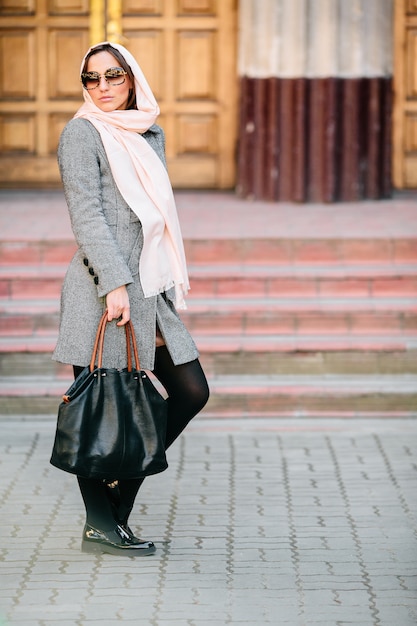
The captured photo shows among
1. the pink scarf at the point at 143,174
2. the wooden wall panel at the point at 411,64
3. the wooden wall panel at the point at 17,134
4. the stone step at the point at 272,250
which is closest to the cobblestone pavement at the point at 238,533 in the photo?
the pink scarf at the point at 143,174

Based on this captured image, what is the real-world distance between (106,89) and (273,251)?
12.5ft

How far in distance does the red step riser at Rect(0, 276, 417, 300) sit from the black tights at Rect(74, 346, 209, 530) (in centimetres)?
316

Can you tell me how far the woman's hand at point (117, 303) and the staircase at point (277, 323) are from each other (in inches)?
104

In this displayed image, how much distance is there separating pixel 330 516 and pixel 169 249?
4.74ft

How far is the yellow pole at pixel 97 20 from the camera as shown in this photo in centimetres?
1107

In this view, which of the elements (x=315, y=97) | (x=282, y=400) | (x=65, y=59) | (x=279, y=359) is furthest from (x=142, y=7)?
(x=282, y=400)

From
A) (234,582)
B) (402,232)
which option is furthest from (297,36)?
(234,582)

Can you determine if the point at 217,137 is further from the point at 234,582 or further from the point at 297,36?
the point at 234,582

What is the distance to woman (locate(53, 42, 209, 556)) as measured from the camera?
4.71 meters

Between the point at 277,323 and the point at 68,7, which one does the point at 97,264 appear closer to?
the point at 277,323

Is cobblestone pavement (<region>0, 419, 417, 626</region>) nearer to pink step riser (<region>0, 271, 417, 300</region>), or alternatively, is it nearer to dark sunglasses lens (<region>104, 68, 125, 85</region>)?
pink step riser (<region>0, 271, 417, 300</region>)

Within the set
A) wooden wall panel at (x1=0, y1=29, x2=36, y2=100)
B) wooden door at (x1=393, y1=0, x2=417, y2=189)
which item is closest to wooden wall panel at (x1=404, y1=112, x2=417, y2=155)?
wooden door at (x1=393, y1=0, x2=417, y2=189)

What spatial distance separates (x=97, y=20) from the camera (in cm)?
1109

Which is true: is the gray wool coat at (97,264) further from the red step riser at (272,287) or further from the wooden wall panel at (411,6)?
the wooden wall panel at (411,6)
